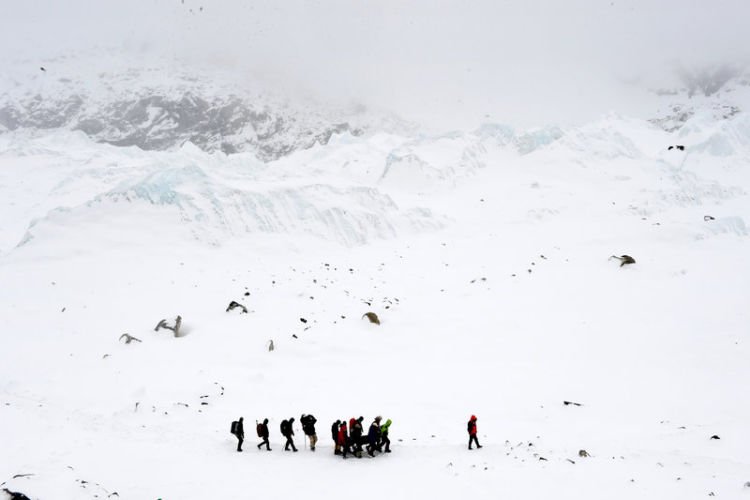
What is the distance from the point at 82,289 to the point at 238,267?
924 cm

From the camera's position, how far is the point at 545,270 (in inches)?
1420

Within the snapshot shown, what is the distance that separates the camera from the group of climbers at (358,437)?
1469 cm

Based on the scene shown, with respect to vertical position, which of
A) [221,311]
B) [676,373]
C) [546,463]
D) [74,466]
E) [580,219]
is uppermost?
[580,219]

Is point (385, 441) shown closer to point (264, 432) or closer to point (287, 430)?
point (287, 430)

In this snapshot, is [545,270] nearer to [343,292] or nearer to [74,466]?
[343,292]

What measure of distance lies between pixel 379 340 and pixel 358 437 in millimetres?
11502

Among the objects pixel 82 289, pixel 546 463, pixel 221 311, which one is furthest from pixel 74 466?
pixel 82 289

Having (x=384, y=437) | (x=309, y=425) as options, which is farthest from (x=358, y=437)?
(x=309, y=425)

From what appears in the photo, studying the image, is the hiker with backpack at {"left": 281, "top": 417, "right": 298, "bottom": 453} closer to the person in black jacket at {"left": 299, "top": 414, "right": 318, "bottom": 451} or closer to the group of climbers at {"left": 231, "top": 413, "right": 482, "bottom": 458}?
the group of climbers at {"left": 231, "top": 413, "right": 482, "bottom": 458}

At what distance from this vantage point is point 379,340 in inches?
1029

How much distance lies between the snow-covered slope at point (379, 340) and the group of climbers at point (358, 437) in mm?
A: 444

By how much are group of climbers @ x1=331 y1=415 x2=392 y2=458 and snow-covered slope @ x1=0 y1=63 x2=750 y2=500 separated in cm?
44

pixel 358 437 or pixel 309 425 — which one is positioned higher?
pixel 309 425

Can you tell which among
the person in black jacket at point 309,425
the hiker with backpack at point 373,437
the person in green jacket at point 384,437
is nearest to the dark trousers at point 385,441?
the person in green jacket at point 384,437
